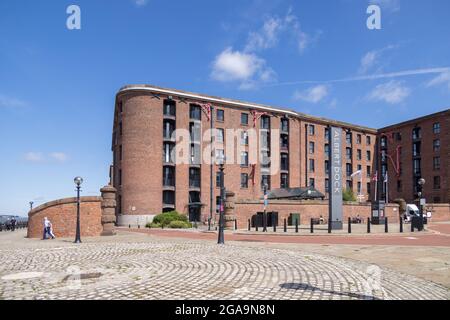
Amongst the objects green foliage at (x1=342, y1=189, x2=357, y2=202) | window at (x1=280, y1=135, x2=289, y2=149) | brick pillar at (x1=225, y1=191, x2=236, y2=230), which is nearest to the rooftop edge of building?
window at (x1=280, y1=135, x2=289, y2=149)

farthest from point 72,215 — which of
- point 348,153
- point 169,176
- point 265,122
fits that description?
point 348,153

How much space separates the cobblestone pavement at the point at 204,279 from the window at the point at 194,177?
36.1 meters

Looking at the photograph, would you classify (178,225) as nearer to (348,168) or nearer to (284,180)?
(284,180)

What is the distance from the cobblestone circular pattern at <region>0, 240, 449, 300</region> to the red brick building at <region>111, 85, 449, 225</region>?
32811 mm

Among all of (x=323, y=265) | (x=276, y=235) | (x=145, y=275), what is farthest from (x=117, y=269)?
(x=276, y=235)

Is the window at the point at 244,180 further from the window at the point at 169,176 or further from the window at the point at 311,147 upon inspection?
the window at the point at 311,147

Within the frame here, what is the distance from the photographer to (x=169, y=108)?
4747 cm

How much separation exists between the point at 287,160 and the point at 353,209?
15473 millimetres

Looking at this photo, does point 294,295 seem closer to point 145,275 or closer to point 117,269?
point 145,275

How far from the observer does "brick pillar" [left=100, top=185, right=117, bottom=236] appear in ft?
74.0

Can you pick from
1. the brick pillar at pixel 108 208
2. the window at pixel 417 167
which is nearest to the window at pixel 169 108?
the brick pillar at pixel 108 208

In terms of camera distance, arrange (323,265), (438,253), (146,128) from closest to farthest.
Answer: (323,265), (438,253), (146,128)
